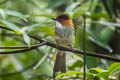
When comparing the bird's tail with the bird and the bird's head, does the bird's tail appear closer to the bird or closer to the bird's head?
the bird

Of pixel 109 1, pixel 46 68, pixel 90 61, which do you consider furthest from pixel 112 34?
pixel 90 61

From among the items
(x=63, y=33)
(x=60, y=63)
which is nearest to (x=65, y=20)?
(x=63, y=33)

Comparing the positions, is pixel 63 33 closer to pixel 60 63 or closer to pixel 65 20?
pixel 65 20

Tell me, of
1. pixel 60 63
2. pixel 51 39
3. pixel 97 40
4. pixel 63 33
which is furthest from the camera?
pixel 97 40

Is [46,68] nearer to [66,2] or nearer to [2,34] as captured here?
[2,34]

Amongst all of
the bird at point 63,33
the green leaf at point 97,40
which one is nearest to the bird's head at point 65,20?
the bird at point 63,33

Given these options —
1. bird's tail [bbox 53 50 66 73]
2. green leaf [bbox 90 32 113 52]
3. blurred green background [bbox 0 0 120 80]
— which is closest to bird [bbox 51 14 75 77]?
bird's tail [bbox 53 50 66 73]

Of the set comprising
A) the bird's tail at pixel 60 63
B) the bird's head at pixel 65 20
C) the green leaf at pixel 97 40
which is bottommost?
the bird's tail at pixel 60 63

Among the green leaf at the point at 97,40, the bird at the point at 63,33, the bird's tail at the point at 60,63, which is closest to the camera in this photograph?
the bird's tail at the point at 60,63

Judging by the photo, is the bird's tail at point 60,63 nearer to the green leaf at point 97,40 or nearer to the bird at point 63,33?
the bird at point 63,33

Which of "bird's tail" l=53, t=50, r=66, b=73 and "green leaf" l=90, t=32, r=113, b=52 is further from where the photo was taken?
"green leaf" l=90, t=32, r=113, b=52

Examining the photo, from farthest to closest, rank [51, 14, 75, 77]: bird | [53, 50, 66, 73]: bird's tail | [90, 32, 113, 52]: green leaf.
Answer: [90, 32, 113, 52]: green leaf < [51, 14, 75, 77]: bird < [53, 50, 66, 73]: bird's tail

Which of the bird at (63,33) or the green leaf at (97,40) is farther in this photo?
the green leaf at (97,40)

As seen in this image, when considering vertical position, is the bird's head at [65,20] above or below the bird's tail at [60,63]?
above
